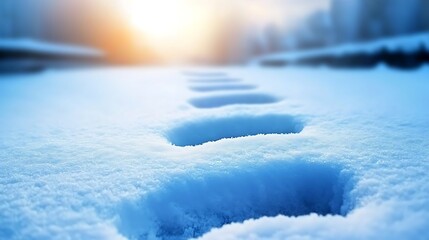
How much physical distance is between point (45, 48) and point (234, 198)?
789 centimetres

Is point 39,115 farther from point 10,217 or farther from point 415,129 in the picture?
point 415,129

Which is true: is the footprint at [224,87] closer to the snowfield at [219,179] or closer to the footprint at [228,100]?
the footprint at [228,100]

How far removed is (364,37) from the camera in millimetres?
5902

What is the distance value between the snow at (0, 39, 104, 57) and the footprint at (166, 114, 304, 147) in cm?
569

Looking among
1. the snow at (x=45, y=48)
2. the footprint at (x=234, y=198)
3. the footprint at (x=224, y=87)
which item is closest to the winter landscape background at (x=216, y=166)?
the footprint at (x=234, y=198)

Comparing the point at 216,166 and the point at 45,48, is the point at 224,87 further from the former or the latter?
the point at 45,48

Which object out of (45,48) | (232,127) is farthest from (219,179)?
(45,48)

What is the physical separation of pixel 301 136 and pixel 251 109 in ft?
2.03

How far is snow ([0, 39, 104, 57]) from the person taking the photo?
20.3 feet

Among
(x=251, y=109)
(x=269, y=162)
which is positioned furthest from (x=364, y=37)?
(x=269, y=162)

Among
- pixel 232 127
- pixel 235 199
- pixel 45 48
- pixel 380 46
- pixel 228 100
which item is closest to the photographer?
pixel 235 199

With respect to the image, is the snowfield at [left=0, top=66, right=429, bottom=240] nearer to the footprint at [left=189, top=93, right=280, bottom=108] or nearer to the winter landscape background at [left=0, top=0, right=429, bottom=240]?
the winter landscape background at [left=0, top=0, right=429, bottom=240]

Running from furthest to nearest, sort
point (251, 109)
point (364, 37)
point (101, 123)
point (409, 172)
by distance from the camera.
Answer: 1. point (364, 37)
2. point (251, 109)
3. point (101, 123)
4. point (409, 172)

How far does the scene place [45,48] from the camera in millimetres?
7680
